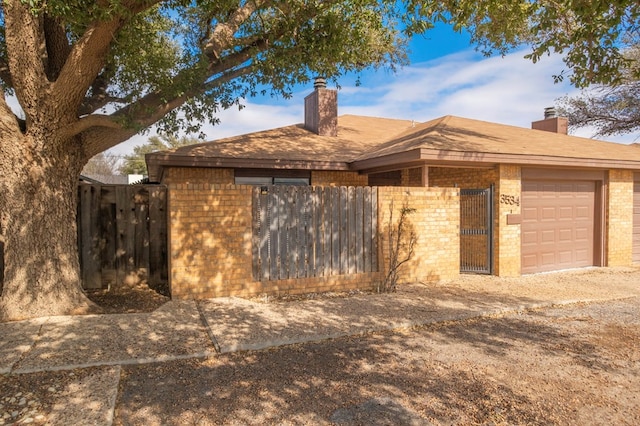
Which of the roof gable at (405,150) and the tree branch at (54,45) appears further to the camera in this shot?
the roof gable at (405,150)

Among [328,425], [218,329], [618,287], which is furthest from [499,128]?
[328,425]

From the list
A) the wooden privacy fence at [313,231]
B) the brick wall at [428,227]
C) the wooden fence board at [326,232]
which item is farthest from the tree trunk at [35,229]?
the brick wall at [428,227]

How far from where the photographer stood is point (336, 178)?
35.7ft

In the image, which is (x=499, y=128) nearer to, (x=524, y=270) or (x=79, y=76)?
(x=524, y=270)

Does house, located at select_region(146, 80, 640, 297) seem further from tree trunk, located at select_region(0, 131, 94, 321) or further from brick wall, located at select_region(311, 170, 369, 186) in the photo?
tree trunk, located at select_region(0, 131, 94, 321)

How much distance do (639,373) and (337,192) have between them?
16.2 feet

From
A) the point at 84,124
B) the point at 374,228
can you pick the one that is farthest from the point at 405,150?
the point at 84,124

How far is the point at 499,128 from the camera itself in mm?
12148

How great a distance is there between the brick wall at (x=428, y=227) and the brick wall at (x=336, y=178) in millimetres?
2924

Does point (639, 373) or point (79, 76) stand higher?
point (79, 76)

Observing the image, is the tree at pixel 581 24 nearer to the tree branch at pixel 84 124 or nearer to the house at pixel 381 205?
the house at pixel 381 205

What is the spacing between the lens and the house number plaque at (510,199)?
9.09 meters

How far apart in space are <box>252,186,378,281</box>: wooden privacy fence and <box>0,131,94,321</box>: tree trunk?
2.80 m

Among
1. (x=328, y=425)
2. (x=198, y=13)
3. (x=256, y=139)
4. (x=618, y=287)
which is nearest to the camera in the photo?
(x=328, y=425)
